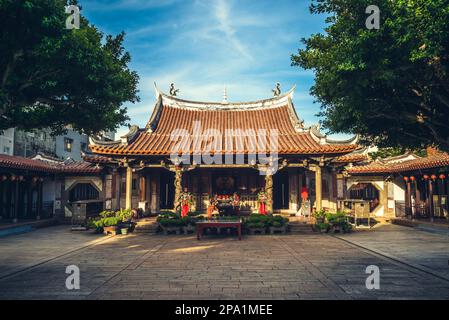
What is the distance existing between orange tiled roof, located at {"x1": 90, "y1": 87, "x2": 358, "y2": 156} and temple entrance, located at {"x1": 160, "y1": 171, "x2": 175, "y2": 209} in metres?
2.44

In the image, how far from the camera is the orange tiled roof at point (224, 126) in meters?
12.1

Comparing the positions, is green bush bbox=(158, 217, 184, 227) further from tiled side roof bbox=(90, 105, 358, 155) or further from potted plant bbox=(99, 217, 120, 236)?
tiled side roof bbox=(90, 105, 358, 155)

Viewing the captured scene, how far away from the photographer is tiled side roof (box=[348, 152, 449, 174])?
499 inches

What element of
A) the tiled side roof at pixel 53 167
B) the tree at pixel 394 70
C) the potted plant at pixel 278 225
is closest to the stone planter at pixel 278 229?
the potted plant at pixel 278 225

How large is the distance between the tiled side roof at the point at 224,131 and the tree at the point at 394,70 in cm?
410

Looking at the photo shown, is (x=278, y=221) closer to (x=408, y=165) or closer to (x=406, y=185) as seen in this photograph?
(x=408, y=165)

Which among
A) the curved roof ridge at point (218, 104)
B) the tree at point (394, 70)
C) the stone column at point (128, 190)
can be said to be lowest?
the stone column at point (128, 190)

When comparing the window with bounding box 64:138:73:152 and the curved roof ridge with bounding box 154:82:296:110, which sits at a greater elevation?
the curved roof ridge with bounding box 154:82:296:110

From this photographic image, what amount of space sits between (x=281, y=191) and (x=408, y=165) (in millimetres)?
6502

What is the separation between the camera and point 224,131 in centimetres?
1617

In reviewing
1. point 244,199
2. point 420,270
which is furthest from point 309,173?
point 420,270

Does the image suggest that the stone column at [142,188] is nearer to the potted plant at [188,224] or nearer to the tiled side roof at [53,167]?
the tiled side roof at [53,167]

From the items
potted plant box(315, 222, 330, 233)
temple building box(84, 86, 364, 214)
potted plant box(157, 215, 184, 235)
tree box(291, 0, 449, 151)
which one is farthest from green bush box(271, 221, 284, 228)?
tree box(291, 0, 449, 151)
